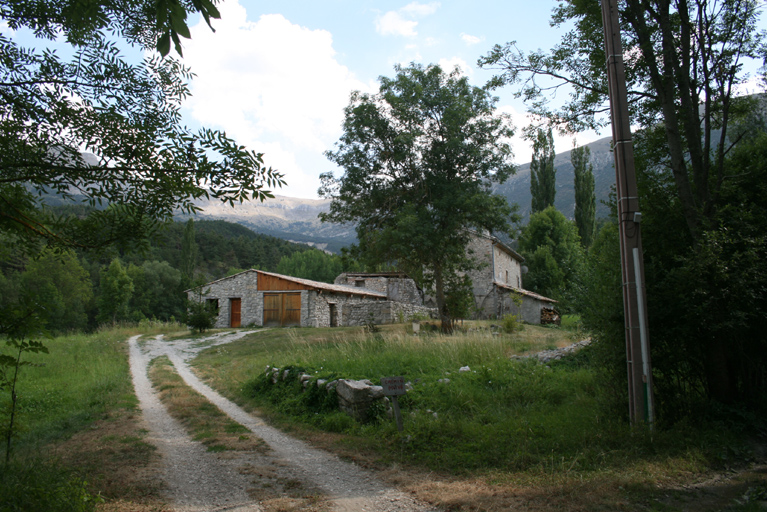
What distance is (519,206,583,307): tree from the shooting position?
138ft

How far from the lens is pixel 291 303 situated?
28.9m

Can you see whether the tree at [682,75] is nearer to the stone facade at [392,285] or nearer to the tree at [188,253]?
the stone facade at [392,285]

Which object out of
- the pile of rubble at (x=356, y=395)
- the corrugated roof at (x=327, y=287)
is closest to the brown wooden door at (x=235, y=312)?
the corrugated roof at (x=327, y=287)

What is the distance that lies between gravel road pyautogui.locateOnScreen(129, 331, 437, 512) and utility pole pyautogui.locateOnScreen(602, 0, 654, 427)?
10.3ft

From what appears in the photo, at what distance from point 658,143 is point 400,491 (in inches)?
272

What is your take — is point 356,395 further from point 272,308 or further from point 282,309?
point 272,308

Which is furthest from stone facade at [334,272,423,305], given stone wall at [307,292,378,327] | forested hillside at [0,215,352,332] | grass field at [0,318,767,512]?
grass field at [0,318,767,512]

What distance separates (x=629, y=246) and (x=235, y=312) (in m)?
29.4

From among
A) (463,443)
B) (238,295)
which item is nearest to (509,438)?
(463,443)

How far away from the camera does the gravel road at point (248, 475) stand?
4.01m

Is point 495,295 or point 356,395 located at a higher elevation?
point 495,295

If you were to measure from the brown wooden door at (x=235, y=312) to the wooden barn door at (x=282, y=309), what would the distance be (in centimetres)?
263

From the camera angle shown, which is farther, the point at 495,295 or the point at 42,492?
the point at 495,295

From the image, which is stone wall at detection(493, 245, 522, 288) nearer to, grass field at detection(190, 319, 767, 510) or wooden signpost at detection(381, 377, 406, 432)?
grass field at detection(190, 319, 767, 510)
